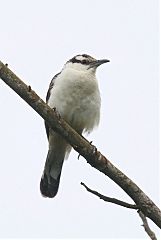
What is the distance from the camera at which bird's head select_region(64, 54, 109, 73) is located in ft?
22.3

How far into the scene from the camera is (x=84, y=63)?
273 inches

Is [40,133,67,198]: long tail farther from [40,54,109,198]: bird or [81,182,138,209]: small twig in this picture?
[81,182,138,209]: small twig

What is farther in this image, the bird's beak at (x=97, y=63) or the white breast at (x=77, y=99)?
the bird's beak at (x=97, y=63)

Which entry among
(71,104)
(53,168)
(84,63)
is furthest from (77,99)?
(53,168)

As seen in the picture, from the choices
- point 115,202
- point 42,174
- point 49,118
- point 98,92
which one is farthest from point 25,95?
point 42,174

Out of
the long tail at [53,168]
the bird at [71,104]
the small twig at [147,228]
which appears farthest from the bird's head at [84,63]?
the small twig at [147,228]

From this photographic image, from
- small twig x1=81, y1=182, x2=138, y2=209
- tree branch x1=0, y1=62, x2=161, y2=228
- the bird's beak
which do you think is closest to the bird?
the bird's beak

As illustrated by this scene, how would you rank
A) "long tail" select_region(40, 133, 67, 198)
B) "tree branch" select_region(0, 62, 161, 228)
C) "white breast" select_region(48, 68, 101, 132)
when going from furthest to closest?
"long tail" select_region(40, 133, 67, 198)
"white breast" select_region(48, 68, 101, 132)
"tree branch" select_region(0, 62, 161, 228)

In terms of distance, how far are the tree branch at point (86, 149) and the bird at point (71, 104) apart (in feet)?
5.96

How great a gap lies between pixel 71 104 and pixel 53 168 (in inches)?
48.6

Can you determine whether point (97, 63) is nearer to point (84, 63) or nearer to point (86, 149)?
point (84, 63)

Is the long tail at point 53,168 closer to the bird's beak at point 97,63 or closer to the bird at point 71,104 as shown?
the bird at point 71,104

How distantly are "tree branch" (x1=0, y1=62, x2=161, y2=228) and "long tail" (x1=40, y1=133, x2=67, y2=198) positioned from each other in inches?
89.9

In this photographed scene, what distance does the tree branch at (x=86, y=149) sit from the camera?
12.4 ft
